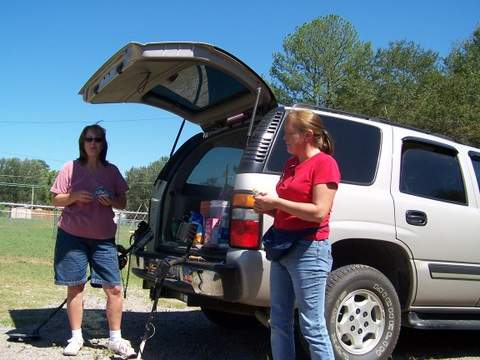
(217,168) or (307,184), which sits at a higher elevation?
(217,168)

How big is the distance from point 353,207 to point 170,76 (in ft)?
6.20

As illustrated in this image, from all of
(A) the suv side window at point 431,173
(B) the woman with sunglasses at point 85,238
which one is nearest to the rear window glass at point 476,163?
(A) the suv side window at point 431,173

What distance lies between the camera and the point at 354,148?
4.52 meters

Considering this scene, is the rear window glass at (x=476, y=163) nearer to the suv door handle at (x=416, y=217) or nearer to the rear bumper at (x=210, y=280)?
the suv door handle at (x=416, y=217)

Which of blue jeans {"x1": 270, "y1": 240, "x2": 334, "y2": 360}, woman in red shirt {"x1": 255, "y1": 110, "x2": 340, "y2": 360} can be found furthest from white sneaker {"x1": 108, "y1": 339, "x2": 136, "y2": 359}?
blue jeans {"x1": 270, "y1": 240, "x2": 334, "y2": 360}

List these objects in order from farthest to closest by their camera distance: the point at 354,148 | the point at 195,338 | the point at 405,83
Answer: the point at 405,83 < the point at 195,338 < the point at 354,148

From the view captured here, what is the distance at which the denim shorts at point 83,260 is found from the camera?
4711 millimetres

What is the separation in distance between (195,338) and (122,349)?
1194 millimetres

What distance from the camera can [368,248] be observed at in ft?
15.1

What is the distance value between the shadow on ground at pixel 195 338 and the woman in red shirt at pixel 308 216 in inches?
68.7

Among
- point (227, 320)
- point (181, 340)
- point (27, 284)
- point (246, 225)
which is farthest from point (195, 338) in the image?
point (27, 284)

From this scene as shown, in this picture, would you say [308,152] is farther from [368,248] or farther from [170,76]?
[170,76]

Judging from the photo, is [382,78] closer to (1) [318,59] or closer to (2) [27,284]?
(1) [318,59]

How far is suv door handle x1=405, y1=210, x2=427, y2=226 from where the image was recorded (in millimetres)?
4566
